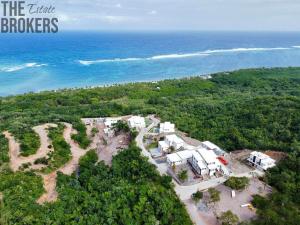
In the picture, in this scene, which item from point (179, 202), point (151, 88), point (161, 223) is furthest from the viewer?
point (151, 88)

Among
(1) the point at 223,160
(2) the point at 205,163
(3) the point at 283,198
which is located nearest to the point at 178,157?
(2) the point at 205,163

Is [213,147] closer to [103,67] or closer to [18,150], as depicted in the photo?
[18,150]

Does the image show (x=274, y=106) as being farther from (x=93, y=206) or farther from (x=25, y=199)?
(x=25, y=199)

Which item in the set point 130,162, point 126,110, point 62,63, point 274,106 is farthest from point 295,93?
point 62,63

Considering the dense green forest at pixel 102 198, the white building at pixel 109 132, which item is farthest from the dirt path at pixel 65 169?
the white building at pixel 109 132

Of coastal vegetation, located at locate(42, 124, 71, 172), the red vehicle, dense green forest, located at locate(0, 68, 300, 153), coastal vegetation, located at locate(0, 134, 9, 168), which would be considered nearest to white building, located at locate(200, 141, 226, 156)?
the red vehicle

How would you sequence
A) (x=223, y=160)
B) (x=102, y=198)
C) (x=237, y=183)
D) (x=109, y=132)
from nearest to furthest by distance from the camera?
1. (x=102, y=198)
2. (x=237, y=183)
3. (x=223, y=160)
4. (x=109, y=132)

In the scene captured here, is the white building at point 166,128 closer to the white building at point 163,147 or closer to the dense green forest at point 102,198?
the white building at point 163,147
